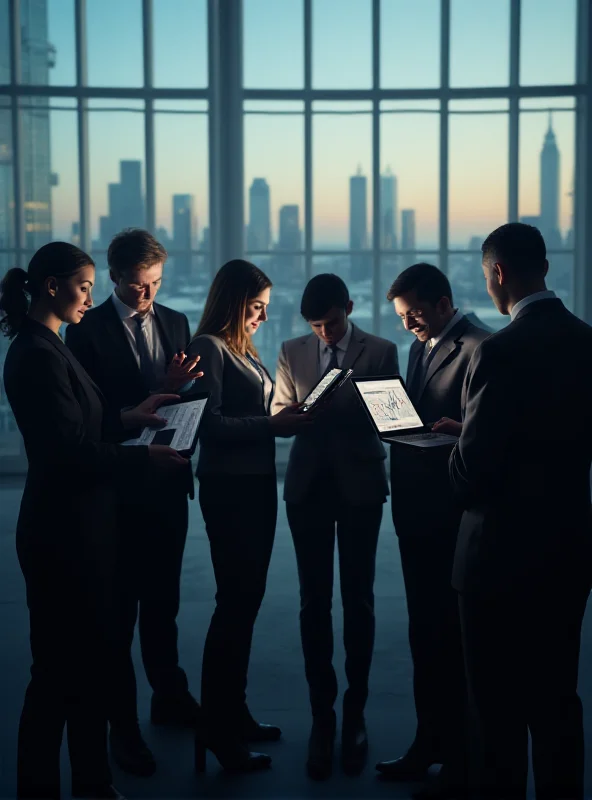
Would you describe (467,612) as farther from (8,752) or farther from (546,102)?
(546,102)

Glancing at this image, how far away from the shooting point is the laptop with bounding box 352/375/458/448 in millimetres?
2924

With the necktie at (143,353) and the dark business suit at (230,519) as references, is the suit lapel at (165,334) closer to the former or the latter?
the necktie at (143,353)

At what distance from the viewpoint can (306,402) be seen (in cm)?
320

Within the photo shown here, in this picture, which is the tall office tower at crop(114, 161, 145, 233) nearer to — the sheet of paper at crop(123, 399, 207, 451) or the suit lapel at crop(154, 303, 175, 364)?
the suit lapel at crop(154, 303, 175, 364)

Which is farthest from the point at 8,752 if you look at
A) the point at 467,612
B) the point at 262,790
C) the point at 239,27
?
the point at 239,27

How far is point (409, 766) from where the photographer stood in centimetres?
310

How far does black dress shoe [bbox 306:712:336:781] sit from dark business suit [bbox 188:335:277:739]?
0.29 meters

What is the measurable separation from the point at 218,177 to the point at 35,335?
26.9ft

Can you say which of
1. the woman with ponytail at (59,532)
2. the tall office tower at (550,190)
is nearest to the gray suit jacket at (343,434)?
the woman with ponytail at (59,532)

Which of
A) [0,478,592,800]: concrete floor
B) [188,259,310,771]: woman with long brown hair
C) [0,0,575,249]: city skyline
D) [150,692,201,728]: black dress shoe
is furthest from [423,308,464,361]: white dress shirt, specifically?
[0,0,575,249]: city skyline

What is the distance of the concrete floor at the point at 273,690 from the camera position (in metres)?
3.04

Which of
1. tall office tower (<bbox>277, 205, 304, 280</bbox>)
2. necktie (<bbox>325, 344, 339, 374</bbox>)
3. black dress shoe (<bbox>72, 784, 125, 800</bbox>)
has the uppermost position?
tall office tower (<bbox>277, 205, 304, 280</bbox>)

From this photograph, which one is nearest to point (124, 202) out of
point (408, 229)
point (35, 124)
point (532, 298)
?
point (35, 124)

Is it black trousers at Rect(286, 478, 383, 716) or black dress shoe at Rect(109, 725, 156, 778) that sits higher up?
black trousers at Rect(286, 478, 383, 716)
